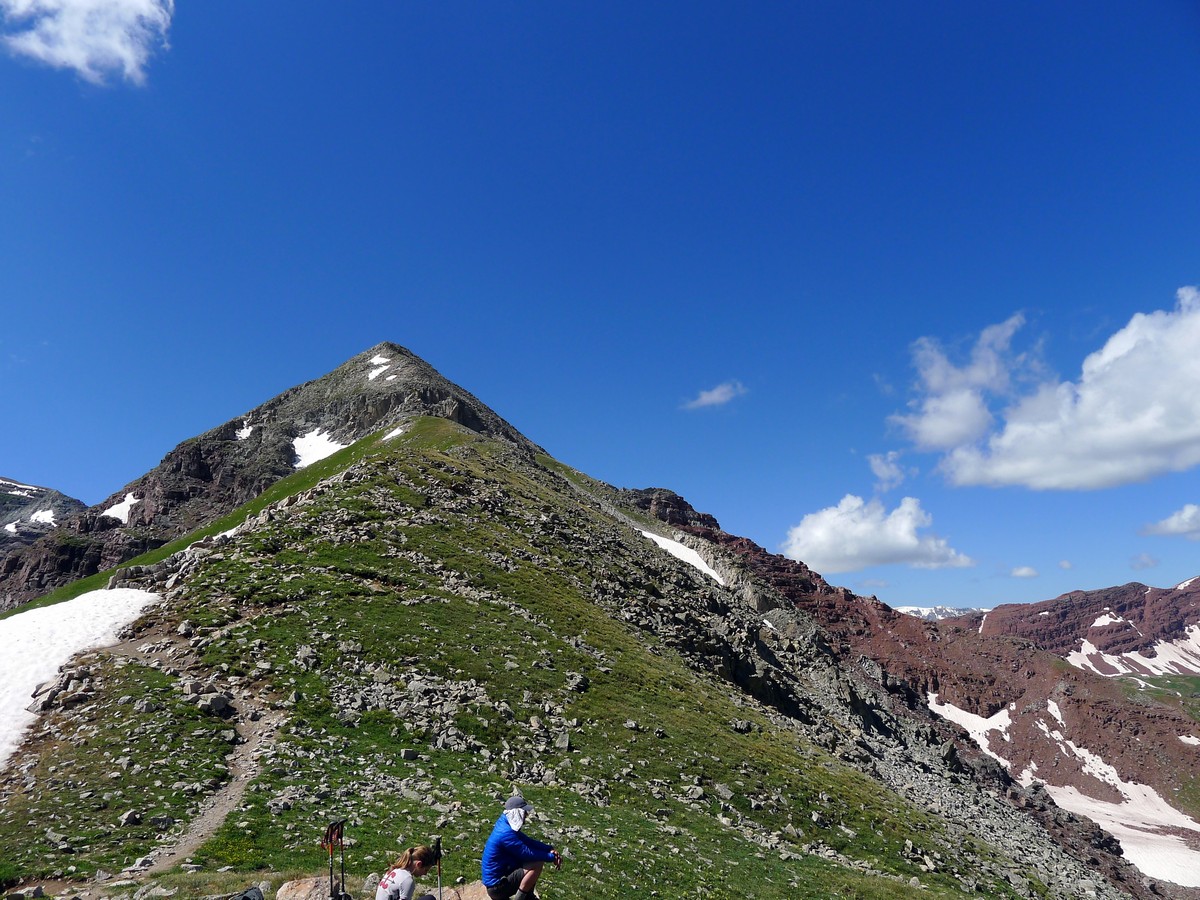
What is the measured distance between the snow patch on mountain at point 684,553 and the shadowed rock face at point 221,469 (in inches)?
1693

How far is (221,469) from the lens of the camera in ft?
433

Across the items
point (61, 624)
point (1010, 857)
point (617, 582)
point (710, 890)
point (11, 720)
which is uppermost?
point (617, 582)

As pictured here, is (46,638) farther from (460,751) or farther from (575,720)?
(575,720)

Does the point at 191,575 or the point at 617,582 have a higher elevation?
the point at 617,582

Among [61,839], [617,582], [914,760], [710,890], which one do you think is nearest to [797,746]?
[617,582]

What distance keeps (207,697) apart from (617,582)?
42.6 metres

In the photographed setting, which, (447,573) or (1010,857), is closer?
(1010,857)

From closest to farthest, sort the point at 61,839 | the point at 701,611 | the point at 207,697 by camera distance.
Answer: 1. the point at 61,839
2. the point at 207,697
3. the point at 701,611

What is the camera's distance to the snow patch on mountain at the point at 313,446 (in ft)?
419

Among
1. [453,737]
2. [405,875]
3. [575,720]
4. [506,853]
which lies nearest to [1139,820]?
[575,720]

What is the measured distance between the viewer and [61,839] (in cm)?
1714

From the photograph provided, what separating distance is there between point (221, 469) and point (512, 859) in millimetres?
145483

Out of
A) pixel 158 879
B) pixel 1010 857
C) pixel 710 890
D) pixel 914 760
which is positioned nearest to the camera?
pixel 158 879

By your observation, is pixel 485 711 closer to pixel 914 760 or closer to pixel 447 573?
pixel 447 573
